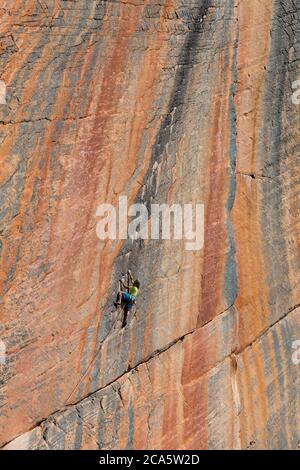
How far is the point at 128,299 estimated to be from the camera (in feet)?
34.8

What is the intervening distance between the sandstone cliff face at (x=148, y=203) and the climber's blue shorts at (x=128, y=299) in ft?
0.58

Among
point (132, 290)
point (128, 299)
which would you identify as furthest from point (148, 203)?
point (128, 299)

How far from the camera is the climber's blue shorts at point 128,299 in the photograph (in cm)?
1059

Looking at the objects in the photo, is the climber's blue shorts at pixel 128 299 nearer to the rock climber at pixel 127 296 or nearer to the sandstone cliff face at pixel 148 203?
the rock climber at pixel 127 296

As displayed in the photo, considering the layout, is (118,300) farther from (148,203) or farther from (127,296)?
(148,203)

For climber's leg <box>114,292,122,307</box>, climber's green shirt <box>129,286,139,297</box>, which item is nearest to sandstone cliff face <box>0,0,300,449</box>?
climber's leg <box>114,292,122,307</box>

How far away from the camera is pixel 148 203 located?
35.4ft

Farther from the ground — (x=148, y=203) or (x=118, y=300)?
(x=148, y=203)

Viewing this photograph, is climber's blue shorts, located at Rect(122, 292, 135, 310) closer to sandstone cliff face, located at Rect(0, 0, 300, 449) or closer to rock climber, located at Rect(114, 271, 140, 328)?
rock climber, located at Rect(114, 271, 140, 328)

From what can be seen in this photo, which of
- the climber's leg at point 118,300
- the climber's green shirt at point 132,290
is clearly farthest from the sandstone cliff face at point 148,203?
the climber's green shirt at point 132,290

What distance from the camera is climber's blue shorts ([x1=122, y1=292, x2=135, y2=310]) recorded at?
10586 millimetres

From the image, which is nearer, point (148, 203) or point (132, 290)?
point (132, 290)

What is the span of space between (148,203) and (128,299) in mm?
1286
